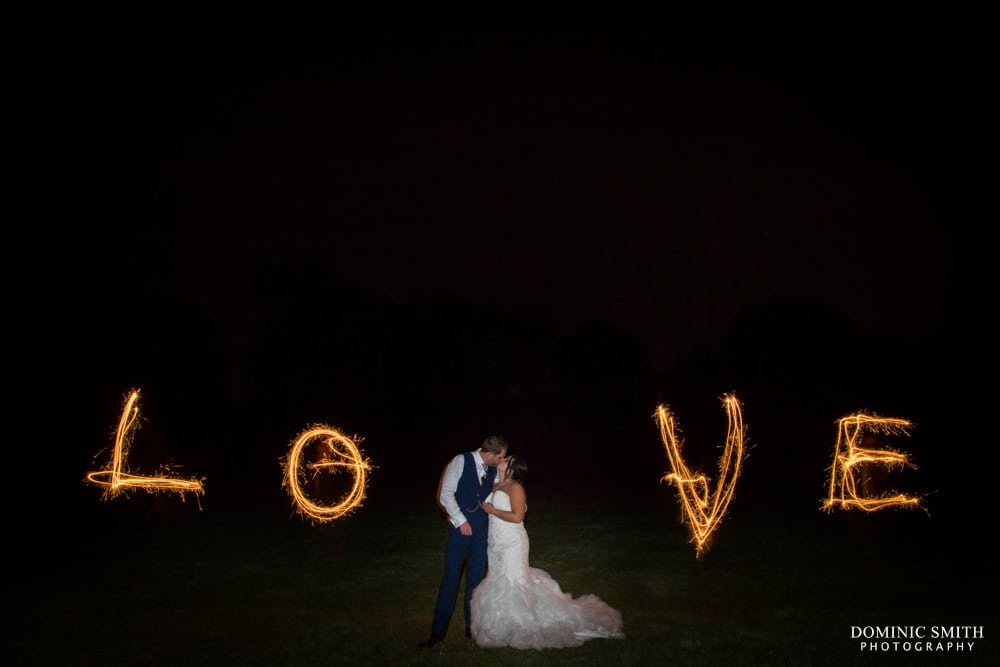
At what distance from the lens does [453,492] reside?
8.67 meters

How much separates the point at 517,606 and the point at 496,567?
39cm

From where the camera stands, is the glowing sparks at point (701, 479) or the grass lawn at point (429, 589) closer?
the grass lawn at point (429, 589)

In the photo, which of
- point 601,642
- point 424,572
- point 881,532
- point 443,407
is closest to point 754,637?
point 601,642

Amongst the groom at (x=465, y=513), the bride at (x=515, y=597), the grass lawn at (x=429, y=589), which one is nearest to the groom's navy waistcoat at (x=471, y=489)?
the groom at (x=465, y=513)

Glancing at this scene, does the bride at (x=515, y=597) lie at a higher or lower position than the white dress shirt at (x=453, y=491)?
lower

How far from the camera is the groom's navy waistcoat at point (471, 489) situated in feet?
28.5

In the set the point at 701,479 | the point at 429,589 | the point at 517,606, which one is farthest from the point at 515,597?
the point at 701,479

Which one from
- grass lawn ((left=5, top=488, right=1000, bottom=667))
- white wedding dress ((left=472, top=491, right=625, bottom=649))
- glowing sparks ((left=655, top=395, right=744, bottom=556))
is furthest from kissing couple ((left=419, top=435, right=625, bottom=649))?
glowing sparks ((left=655, top=395, right=744, bottom=556))

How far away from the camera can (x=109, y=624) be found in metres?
10.1

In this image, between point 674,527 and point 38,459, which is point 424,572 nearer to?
point 674,527

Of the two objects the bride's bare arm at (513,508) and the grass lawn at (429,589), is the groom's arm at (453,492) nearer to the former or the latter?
the bride's bare arm at (513,508)

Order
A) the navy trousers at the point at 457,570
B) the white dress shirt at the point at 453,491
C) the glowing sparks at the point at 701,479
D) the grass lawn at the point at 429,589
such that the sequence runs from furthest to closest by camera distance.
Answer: the glowing sparks at the point at 701,479, the grass lawn at the point at 429,589, the navy trousers at the point at 457,570, the white dress shirt at the point at 453,491

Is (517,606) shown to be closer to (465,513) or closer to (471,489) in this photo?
(465,513)

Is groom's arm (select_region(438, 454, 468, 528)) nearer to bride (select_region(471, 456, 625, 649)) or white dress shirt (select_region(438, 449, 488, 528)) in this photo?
white dress shirt (select_region(438, 449, 488, 528))
